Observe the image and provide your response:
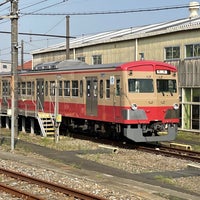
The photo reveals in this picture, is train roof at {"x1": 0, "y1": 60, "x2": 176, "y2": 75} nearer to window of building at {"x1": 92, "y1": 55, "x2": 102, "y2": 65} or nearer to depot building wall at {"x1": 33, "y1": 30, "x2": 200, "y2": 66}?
depot building wall at {"x1": 33, "y1": 30, "x2": 200, "y2": 66}

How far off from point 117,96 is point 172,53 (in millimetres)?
9312

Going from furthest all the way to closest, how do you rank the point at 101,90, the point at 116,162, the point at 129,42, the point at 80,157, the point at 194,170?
the point at 129,42
the point at 101,90
the point at 80,157
the point at 116,162
the point at 194,170

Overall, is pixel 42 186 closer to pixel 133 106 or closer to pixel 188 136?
pixel 133 106

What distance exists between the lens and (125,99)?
58.1ft

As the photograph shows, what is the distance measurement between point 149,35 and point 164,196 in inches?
733

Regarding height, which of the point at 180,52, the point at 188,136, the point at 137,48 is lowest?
the point at 188,136

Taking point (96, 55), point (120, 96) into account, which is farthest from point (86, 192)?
point (96, 55)

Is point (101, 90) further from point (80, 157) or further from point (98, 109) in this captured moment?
point (80, 157)

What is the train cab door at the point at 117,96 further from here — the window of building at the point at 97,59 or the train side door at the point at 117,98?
the window of building at the point at 97,59

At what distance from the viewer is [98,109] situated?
19.5 meters

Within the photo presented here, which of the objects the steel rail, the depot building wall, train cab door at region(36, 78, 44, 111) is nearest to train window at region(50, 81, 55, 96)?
train cab door at region(36, 78, 44, 111)

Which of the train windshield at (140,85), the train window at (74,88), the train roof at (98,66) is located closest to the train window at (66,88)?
the train window at (74,88)

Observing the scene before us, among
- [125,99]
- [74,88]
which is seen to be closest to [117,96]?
[125,99]

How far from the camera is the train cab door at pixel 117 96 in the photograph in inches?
709
